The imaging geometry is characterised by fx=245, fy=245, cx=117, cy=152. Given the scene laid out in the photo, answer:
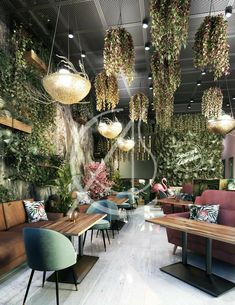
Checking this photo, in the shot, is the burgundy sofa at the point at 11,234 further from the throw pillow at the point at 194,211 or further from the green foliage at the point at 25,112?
the throw pillow at the point at 194,211

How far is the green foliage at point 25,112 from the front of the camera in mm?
4617

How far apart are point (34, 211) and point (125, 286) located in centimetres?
242

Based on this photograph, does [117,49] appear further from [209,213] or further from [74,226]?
[209,213]

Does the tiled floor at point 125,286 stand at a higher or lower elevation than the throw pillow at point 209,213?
lower

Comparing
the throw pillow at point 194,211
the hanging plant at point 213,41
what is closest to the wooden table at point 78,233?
the throw pillow at point 194,211

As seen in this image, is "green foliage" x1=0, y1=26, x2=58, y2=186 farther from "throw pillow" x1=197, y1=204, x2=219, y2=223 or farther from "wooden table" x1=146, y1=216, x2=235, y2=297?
"throw pillow" x1=197, y1=204, x2=219, y2=223

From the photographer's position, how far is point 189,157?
11125 mm

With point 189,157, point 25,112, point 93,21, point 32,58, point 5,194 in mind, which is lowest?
point 5,194

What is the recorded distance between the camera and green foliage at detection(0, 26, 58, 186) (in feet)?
15.1

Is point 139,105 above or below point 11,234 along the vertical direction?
above

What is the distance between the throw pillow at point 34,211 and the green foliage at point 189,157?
738 centimetres

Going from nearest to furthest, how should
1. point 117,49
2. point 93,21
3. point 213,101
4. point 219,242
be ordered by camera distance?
Result: point 219,242
point 117,49
point 93,21
point 213,101

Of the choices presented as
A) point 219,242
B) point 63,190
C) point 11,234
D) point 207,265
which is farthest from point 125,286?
point 63,190

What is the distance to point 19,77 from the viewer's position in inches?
196
